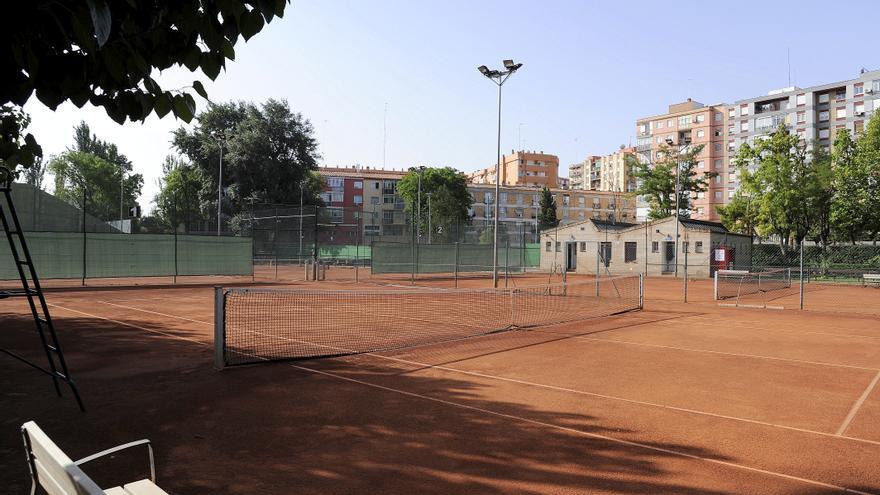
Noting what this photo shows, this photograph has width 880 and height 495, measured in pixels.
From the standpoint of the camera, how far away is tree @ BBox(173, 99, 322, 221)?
48.3 metres

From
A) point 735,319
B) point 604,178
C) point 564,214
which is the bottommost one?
point 735,319

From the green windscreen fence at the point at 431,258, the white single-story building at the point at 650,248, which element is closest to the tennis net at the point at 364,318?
the green windscreen fence at the point at 431,258

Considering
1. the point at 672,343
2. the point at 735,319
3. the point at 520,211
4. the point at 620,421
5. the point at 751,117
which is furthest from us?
A: the point at 520,211

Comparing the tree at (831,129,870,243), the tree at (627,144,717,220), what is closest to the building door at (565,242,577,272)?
the tree at (627,144,717,220)

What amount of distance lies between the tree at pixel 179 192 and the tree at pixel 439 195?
2302cm

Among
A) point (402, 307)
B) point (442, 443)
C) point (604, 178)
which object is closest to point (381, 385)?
point (442, 443)

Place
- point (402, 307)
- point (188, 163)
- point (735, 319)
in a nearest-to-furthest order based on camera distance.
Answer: point (735, 319) → point (402, 307) → point (188, 163)

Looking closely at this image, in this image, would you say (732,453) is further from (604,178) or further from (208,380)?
(604,178)

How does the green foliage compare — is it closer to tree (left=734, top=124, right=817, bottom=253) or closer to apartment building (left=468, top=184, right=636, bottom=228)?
tree (left=734, top=124, right=817, bottom=253)

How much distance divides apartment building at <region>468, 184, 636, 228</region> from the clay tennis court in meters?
74.3

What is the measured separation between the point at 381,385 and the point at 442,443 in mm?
2112

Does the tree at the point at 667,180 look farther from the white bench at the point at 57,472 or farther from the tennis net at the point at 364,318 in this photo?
the white bench at the point at 57,472

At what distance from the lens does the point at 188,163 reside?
53.6 meters

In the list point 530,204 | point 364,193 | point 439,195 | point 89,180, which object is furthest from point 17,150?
point 530,204
